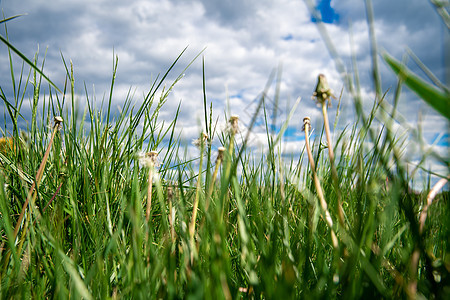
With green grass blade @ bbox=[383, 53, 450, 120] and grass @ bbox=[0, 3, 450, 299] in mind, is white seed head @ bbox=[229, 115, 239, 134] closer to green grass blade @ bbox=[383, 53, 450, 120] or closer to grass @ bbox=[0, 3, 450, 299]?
grass @ bbox=[0, 3, 450, 299]

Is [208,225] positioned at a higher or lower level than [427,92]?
lower

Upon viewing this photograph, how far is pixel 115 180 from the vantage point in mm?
2178

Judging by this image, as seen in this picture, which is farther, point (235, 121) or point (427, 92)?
point (235, 121)

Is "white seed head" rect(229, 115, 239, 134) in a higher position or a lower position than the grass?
higher

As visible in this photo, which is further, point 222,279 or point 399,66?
point 222,279

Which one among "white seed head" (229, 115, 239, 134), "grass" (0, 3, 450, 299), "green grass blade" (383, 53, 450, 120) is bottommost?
"grass" (0, 3, 450, 299)

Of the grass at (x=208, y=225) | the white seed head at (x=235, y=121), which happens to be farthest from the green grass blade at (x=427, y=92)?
the white seed head at (x=235, y=121)

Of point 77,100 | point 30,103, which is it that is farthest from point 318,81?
point 30,103

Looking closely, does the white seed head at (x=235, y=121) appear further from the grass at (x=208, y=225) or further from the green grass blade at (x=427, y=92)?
the green grass blade at (x=427, y=92)

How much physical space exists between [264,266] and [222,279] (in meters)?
0.14

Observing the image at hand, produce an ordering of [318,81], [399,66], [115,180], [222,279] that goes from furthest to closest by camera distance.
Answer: [115,180] → [318,81] → [222,279] → [399,66]

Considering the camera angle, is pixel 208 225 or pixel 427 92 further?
pixel 208 225

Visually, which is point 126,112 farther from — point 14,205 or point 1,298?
point 1,298

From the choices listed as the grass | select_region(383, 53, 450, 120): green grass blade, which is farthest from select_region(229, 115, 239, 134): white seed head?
select_region(383, 53, 450, 120): green grass blade
